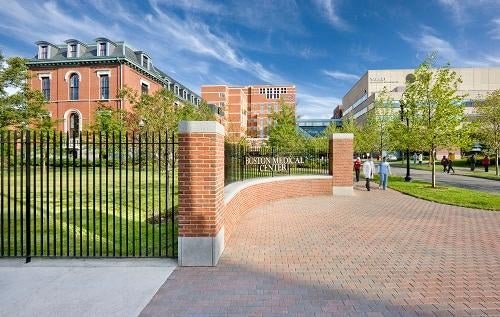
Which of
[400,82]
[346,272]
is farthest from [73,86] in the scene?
[400,82]

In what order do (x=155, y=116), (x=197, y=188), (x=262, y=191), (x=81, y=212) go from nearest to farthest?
(x=197, y=188), (x=81, y=212), (x=262, y=191), (x=155, y=116)

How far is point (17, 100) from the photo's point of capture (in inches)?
895

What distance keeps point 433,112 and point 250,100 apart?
80319 millimetres

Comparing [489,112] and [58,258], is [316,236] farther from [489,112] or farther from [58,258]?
[489,112]

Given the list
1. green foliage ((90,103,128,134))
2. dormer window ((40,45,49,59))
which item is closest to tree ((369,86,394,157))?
green foliage ((90,103,128,134))

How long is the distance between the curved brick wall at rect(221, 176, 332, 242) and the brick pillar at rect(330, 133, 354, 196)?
0.33 metres

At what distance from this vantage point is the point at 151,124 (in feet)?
55.1

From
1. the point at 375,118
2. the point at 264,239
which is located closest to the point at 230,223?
the point at 264,239

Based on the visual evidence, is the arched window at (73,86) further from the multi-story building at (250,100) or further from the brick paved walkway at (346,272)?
the multi-story building at (250,100)

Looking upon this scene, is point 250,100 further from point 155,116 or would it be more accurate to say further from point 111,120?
point 155,116

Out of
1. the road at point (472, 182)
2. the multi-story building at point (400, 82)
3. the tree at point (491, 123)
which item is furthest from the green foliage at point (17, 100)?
the multi-story building at point (400, 82)

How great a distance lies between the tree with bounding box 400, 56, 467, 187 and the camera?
18.3 metres

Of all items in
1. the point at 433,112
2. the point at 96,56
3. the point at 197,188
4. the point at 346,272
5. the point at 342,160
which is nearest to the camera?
the point at 346,272

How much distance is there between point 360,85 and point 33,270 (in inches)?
3729
